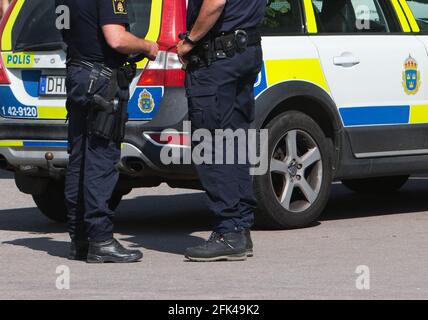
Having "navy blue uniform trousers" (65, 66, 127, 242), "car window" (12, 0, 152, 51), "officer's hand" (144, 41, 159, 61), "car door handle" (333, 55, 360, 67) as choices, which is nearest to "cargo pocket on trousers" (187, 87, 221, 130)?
"officer's hand" (144, 41, 159, 61)

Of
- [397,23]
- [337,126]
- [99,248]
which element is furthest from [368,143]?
[99,248]

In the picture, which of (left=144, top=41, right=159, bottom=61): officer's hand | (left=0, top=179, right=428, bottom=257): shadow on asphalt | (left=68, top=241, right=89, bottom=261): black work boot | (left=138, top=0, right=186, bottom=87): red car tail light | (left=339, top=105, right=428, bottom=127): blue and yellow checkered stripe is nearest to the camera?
(left=144, top=41, right=159, bottom=61): officer's hand

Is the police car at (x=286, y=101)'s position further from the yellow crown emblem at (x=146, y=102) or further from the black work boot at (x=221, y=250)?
the black work boot at (x=221, y=250)

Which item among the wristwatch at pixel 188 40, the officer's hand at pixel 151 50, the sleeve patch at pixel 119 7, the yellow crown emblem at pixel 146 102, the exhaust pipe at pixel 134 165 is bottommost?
the exhaust pipe at pixel 134 165

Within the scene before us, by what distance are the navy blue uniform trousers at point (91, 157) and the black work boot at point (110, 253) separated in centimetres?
4

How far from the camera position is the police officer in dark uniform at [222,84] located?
813 cm

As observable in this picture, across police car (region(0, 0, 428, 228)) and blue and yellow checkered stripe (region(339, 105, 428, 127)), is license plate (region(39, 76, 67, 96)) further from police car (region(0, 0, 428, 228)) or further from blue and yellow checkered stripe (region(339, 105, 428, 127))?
blue and yellow checkered stripe (region(339, 105, 428, 127))

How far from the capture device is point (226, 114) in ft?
26.9

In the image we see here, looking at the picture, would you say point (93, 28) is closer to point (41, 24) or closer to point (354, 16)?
Answer: point (41, 24)

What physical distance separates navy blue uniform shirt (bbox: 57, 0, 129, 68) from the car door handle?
1.89 m

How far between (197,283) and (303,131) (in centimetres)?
229

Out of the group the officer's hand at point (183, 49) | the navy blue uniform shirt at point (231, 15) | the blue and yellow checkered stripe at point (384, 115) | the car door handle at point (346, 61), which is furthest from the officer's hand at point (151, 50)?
the blue and yellow checkered stripe at point (384, 115)

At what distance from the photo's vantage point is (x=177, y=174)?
8.96 m

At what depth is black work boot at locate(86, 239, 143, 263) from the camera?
26.8 feet
